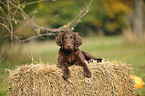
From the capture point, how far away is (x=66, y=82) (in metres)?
3.32

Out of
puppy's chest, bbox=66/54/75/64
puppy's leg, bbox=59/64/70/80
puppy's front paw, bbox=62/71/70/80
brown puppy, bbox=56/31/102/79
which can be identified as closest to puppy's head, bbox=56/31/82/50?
brown puppy, bbox=56/31/102/79

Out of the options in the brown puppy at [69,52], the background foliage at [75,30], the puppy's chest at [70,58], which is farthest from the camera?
the background foliage at [75,30]

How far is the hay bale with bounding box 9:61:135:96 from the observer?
10.5ft

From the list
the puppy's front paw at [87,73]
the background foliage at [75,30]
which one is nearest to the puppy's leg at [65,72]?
the puppy's front paw at [87,73]

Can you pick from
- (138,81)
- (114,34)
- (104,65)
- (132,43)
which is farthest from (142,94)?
(114,34)

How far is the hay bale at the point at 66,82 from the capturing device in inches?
126

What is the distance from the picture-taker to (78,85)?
11.1 feet

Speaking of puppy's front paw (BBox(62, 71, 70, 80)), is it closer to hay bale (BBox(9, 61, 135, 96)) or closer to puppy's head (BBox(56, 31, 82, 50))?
hay bale (BBox(9, 61, 135, 96))

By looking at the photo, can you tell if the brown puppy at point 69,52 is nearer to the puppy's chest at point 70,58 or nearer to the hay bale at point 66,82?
the puppy's chest at point 70,58

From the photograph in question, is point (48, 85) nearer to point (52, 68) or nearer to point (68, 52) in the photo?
point (52, 68)

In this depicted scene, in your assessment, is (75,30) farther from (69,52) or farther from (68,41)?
(68,41)

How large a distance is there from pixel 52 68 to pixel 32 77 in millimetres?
346

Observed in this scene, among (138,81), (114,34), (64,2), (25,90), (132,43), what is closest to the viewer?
(25,90)

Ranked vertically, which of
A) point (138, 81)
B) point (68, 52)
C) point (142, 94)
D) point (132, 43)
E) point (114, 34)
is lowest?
point (142, 94)
